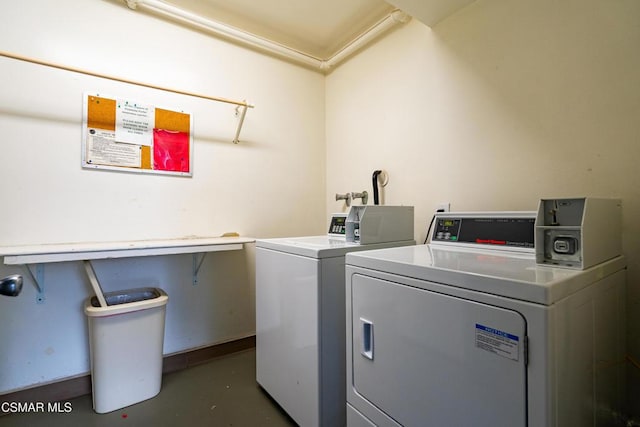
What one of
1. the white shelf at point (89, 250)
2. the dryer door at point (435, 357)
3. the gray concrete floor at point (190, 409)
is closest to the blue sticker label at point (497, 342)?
the dryer door at point (435, 357)

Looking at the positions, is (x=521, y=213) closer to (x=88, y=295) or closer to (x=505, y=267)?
(x=505, y=267)

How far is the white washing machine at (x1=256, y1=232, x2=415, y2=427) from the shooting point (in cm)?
127

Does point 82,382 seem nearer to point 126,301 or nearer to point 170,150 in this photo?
point 126,301

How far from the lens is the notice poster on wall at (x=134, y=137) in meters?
1.70

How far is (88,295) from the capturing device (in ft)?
5.61

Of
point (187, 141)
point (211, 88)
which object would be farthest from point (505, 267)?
point (211, 88)

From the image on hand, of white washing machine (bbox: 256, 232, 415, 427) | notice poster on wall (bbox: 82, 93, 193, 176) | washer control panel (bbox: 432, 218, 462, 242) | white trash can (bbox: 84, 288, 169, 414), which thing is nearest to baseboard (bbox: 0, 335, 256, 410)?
white trash can (bbox: 84, 288, 169, 414)

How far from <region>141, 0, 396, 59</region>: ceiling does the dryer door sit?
1912 millimetres

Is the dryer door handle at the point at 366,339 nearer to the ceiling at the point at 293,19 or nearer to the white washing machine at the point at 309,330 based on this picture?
the white washing machine at the point at 309,330

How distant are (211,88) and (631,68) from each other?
2.24 metres

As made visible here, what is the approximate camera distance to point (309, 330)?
1316 mm

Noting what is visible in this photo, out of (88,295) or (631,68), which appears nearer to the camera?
(631,68)

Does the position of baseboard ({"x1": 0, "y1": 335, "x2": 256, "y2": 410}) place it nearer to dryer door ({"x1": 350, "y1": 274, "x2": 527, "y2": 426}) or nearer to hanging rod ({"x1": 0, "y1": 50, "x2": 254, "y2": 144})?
dryer door ({"x1": 350, "y1": 274, "x2": 527, "y2": 426})

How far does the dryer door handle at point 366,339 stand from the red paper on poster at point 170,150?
1.60 meters
